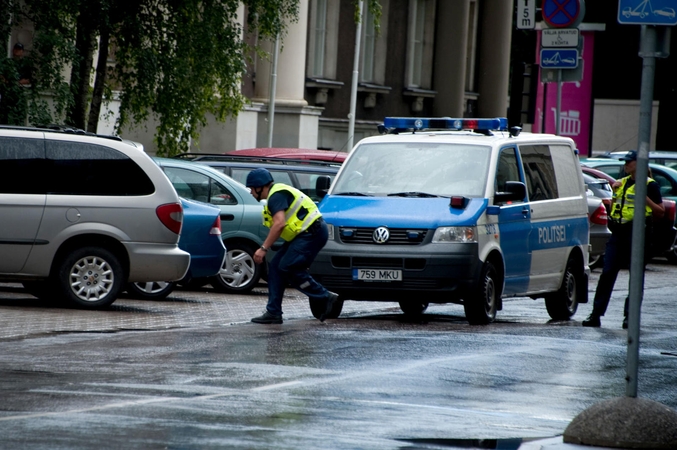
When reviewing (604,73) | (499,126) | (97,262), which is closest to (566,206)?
(499,126)

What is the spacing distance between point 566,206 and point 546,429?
833cm

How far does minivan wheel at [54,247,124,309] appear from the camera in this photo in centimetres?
1475

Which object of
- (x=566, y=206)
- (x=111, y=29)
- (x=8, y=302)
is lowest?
(x=8, y=302)

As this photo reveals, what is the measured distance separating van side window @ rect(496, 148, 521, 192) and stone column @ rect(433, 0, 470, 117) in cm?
3106

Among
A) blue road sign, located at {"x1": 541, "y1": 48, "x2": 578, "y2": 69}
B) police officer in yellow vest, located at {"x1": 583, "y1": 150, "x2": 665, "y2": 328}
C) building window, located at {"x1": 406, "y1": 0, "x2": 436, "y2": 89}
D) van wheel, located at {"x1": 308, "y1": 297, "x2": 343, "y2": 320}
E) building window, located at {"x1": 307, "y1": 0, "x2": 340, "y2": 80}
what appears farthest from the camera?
building window, located at {"x1": 406, "y1": 0, "x2": 436, "y2": 89}

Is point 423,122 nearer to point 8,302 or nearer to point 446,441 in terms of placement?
point 8,302

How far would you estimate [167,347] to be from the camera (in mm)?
11539

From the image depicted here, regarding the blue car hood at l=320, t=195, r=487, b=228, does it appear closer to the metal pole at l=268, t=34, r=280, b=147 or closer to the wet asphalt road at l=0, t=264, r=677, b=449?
the wet asphalt road at l=0, t=264, r=677, b=449

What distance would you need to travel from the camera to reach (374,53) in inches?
1732

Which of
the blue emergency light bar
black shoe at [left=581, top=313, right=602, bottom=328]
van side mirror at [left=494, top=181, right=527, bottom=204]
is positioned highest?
the blue emergency light bar

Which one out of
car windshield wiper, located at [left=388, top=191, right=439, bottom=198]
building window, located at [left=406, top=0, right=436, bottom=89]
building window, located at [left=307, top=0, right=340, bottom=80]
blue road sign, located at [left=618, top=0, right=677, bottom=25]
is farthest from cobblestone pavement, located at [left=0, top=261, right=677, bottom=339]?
building window, located at [left=406, top=0, right=436, bottom=89]

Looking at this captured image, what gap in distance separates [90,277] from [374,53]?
29.8 meters

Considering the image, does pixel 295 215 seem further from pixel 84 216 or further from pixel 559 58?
pixel 559 58

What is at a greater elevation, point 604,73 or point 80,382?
point 604,73
